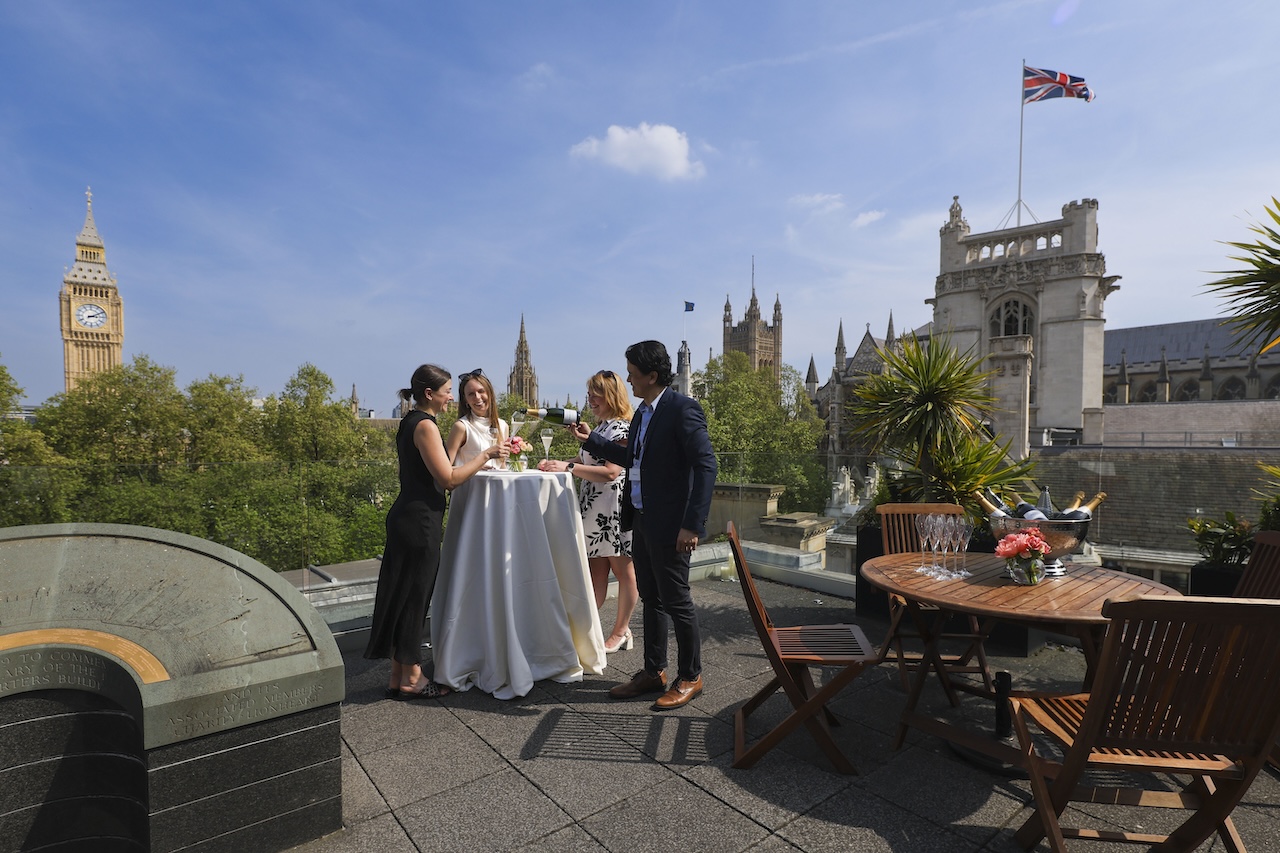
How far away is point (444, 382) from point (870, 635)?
12.3 ft

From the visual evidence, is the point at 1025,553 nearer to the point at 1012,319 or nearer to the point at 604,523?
the point at 604,523

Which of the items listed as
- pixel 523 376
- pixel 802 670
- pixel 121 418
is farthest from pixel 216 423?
pixel 523 376

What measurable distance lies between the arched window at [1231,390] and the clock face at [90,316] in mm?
130963

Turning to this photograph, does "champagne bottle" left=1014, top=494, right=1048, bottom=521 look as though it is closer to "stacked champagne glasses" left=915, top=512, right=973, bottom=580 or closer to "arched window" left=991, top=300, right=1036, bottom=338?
"stacked champagne glasses" left=915, top=512, right=973, bottom=580

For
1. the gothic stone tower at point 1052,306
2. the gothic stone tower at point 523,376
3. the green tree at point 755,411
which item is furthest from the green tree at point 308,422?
the gothic stone tower at point 523,376

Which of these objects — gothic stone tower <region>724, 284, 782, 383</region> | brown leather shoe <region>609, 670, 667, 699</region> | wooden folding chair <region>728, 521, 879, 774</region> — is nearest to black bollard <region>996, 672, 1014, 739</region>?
wooden folding chair <region>728, 521, 879, 774</region>

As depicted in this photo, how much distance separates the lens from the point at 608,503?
171 inches

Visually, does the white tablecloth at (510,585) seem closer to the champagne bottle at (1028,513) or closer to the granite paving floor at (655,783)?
the granite paving floor at (655,783)

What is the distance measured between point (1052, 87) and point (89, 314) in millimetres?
113963

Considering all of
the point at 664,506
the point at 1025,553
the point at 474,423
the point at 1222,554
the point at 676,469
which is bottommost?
the point at 1222,554

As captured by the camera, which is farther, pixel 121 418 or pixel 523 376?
pixel 523 376

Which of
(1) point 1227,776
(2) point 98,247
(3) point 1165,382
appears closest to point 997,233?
(3) point 1165,382

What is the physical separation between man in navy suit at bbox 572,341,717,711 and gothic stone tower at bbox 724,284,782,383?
94619 mm

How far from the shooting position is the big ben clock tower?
284 feet
